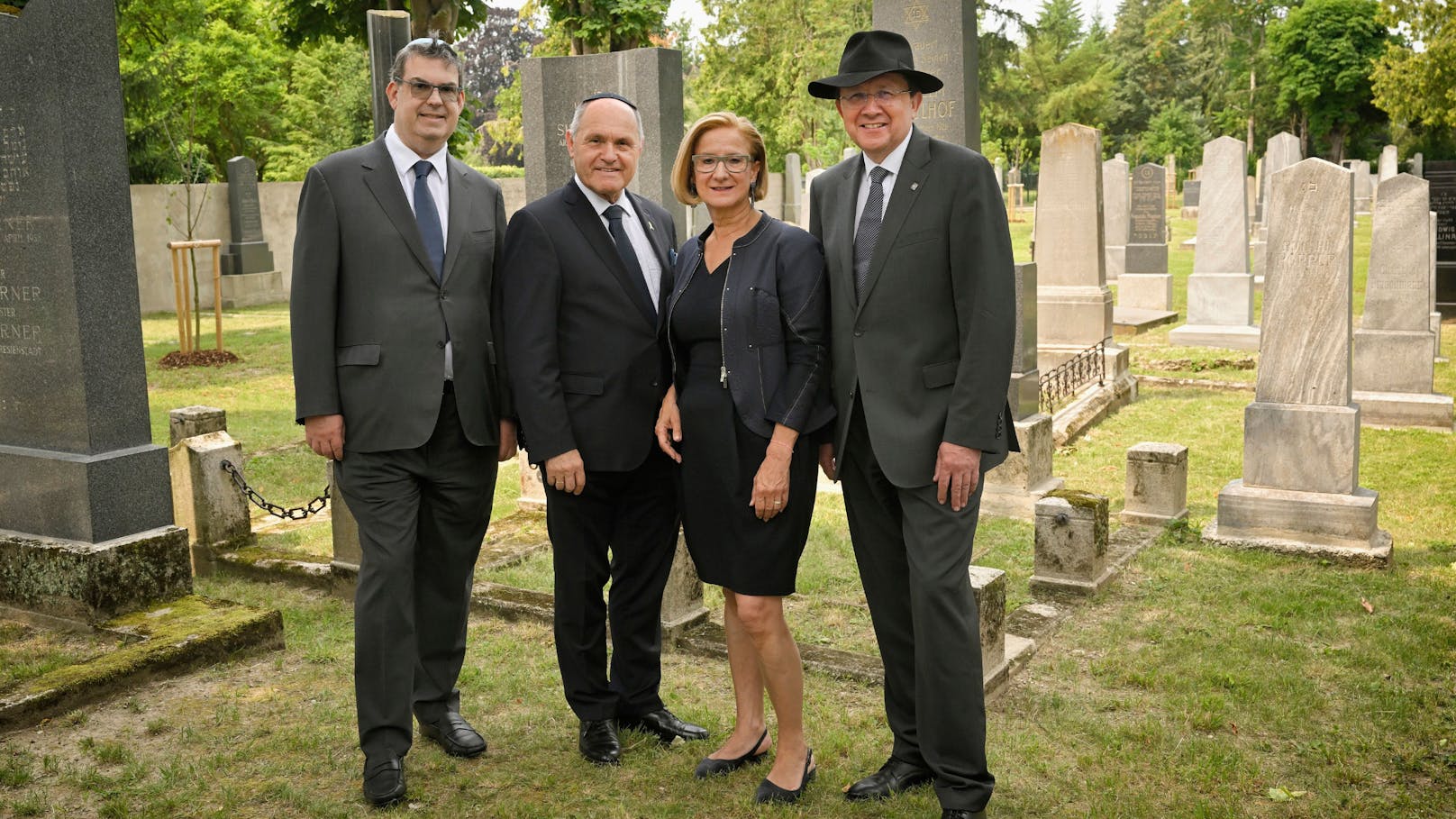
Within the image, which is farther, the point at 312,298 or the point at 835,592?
the point at 835,592

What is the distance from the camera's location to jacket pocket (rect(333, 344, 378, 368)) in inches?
153

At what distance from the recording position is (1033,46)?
2360 inches

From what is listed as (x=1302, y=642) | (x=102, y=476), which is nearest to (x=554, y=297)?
(x=102, y=476)

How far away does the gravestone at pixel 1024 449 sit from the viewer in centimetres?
809

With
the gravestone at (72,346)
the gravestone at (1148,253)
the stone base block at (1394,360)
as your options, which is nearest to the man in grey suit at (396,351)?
the gravestone at (72,346)

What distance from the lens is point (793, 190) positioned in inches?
1069

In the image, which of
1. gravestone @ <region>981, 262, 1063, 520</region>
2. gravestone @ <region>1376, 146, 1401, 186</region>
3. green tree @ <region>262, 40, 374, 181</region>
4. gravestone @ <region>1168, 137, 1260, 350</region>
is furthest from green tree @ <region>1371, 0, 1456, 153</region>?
green tree @ <region>262, 40, 374, 181</region>

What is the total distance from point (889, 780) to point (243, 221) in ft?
71.7

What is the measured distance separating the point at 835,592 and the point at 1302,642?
2.24 meters

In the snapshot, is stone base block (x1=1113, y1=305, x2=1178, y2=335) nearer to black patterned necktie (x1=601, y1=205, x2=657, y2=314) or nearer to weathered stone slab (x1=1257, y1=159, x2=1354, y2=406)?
weathered stone slab (x1=1257, y1=159, x2=1354, y2=406)

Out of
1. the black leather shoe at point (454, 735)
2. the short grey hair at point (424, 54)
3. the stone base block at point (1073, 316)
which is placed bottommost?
the black leather shoe at point (454, 735)

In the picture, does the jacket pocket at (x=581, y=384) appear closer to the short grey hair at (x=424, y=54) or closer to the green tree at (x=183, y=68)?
the short grey hair at (x=424, y=54)

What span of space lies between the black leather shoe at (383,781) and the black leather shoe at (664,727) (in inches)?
33.6

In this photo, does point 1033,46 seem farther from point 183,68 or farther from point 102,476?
point 102,476
